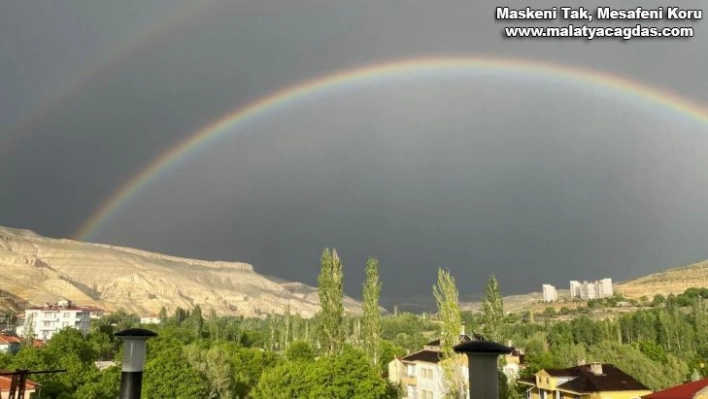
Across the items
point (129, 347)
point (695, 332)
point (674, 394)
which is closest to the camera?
point (129, 347)

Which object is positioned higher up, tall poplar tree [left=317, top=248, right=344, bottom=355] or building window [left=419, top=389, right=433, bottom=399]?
tall poplar tree [left=317, top=248, right=344, bottom=355]

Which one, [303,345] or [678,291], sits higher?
[678,291]

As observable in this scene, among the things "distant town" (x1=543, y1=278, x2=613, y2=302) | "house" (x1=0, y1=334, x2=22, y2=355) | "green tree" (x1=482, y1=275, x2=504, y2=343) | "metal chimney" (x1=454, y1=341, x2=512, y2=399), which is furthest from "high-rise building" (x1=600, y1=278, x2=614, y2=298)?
"metal chimney" (x1=454, y1=341, x2=512, y2=399)

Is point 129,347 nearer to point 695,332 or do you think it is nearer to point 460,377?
point 460,377

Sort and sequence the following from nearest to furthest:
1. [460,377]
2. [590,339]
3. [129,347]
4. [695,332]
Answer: [129,347]
[460,377]
[695,332]
[590,339]

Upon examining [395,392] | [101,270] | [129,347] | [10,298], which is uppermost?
[101,270]

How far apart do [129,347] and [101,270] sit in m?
210

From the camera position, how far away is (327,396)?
92.2 ft

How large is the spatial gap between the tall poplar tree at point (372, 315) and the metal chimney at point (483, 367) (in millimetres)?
36060

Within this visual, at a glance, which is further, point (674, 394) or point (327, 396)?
point (327, 396)

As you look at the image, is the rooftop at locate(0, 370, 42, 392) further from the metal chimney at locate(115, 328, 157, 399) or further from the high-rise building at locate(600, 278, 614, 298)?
the high-rise building at locate(600, 278, 614, 298)

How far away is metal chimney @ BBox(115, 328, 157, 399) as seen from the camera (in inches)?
221

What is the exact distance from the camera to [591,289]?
566 feet

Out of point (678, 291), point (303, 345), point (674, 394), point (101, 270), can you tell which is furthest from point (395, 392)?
point (101, 270)
